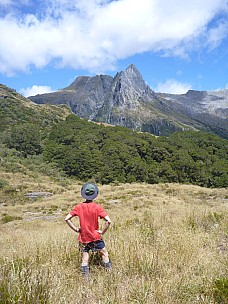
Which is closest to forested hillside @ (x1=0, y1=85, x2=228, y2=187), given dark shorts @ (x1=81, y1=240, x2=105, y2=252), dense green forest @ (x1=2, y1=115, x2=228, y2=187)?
dense green forest @ (x1=2, y1=115, x2=228, y2=187)

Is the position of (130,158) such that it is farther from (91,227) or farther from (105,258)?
(105,258)

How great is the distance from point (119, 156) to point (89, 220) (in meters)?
53.0

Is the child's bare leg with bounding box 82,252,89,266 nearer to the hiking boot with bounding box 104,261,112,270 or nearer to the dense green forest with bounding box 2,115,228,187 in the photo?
the hiking boot with bounding box 104,261,112,270

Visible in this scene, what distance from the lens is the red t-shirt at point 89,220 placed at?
4.50 metres

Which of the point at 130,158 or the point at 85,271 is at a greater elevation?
the point at 130,158

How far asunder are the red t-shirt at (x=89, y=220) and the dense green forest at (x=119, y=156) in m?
48.4

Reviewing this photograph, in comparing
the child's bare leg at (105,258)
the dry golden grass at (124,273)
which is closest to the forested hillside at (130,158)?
the dry golden grass at (124,273)

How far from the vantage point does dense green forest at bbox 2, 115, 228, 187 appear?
55.0m

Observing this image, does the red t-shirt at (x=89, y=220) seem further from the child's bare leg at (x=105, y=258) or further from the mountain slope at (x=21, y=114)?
the mountain slope at (x=21, y=114)

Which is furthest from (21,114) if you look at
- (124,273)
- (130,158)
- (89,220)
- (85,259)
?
(124,273)

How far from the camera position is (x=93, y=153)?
58.0 metres

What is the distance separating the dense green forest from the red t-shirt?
4838 cm

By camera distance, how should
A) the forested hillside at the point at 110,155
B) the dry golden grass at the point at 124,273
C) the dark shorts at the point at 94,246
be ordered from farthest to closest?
the forested hillside at the point at 110,155, the dark shorts at the point at 94,246, the dry golden grass at the point at 124,273

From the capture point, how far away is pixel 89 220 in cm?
456
